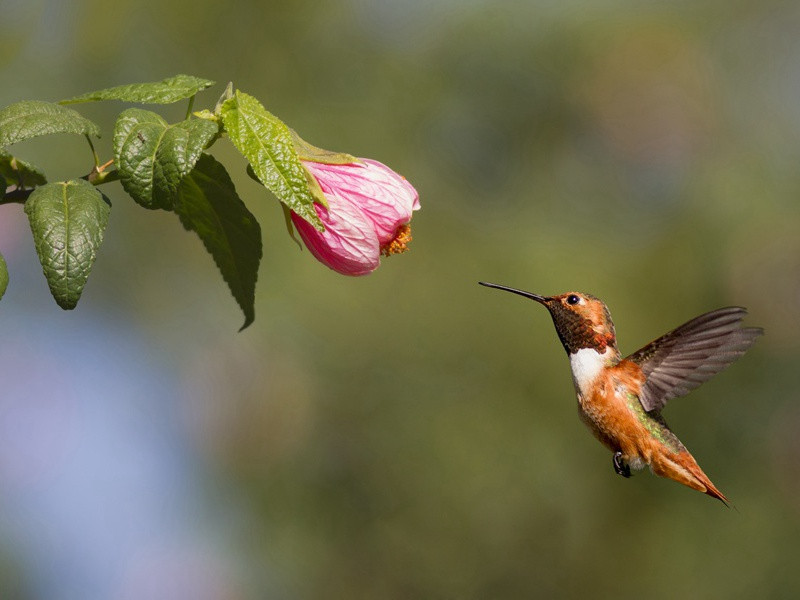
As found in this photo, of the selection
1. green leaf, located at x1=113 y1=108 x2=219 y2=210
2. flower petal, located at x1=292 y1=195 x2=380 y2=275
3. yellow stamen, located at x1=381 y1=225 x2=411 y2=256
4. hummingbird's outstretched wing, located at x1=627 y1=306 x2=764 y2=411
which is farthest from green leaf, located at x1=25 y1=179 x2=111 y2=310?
hummingbird's outstretched wing, located at x1=627 y1=306 x2=764 y2=411

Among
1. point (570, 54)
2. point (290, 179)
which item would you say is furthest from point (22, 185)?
point (570, 54)

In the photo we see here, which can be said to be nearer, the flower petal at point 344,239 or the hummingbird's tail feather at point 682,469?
the flower petal at point 344,239

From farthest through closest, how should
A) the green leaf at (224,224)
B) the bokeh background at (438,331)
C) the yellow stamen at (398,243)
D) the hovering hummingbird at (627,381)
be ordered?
the bokeh background at (438,331)
the hovering hummingbird at (627,381)
the yellow stamen at (398,243)
the green leaf at (224,224)

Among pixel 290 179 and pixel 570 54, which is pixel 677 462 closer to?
pixel 290 179

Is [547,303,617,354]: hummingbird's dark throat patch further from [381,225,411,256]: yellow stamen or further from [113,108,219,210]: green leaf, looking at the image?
[113,108,219,210]: green leaf

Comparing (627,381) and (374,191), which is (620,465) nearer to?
(627,381)

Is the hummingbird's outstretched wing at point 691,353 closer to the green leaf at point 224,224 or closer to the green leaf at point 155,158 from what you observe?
the green leaf at point 224,224

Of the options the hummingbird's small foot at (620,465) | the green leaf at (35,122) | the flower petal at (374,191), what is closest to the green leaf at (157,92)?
the green leaf at (35,122)

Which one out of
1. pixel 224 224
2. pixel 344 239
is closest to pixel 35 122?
pixel 224 224
